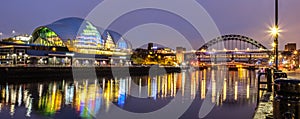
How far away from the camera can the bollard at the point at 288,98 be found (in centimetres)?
325

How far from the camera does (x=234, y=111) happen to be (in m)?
17.0

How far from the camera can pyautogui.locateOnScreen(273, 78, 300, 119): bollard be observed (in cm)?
325

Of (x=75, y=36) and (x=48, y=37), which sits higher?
(x=75, y=36)

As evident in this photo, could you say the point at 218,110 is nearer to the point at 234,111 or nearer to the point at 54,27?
the point at 234,111

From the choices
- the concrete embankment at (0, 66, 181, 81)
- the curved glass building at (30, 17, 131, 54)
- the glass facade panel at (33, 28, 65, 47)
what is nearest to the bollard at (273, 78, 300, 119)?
the concrete embankment at (0, 66, 181, 81)

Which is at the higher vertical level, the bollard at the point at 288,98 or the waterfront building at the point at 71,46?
the waterfront building at the point at 71,46

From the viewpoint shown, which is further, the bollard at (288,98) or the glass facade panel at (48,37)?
the glass facade panel at (48,37)

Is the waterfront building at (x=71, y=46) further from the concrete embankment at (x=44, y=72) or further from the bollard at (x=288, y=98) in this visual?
the bollard at (x=288, y=98)

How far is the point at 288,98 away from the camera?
3.29 metres

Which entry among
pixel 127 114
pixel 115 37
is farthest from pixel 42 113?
pixel 115 37

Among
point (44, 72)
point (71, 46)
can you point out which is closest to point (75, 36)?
point (71, 46)

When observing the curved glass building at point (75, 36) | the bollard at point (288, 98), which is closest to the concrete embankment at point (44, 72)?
the bollard at point (288, 98)

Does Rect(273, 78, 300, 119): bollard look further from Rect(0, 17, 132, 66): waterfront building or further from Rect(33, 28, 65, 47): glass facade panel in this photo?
Rect(33, 28, 65, 47): glass facade panel

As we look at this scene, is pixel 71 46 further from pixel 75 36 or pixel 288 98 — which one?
pixel 288 98
